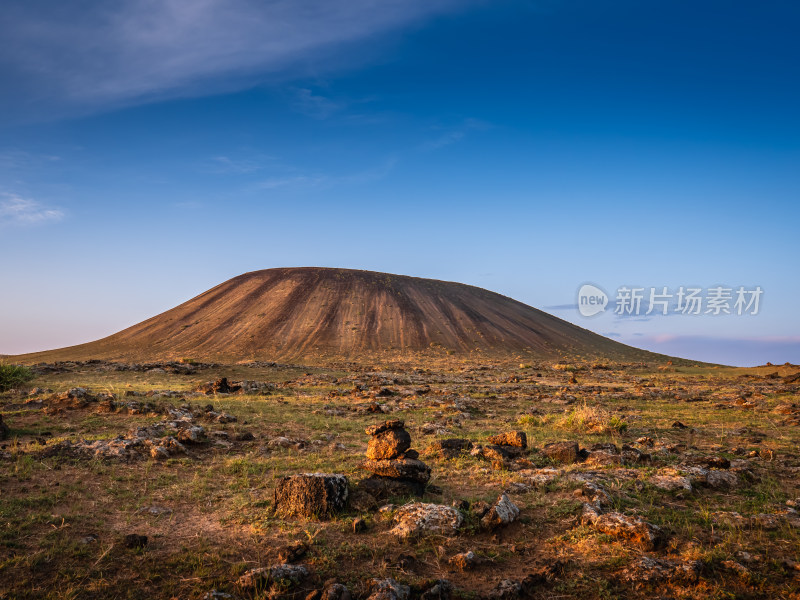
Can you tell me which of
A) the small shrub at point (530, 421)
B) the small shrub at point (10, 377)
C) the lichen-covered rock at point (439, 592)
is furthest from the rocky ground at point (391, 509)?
the small shrub at point (10, 377)

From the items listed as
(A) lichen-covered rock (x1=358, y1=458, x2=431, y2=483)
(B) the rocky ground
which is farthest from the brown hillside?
(A) lichen-covered rock (x1=358, y1=458, x2=431, y2=483)

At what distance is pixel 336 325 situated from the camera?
6719cm

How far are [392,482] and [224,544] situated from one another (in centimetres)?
299

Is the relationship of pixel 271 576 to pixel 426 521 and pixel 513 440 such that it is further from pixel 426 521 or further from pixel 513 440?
pixel 513 440

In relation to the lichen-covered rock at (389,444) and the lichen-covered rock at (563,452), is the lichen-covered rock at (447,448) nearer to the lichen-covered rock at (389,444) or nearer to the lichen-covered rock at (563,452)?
the lichen-covered rock at (389,444)

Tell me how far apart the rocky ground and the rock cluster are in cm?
3

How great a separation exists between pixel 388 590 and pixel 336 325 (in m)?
62.8

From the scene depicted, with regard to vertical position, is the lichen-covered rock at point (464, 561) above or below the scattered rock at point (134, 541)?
above

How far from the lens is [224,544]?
6.47 m

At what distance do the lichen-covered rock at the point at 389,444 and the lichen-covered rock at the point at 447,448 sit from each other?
1.47m

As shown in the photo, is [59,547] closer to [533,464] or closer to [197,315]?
[533,464]

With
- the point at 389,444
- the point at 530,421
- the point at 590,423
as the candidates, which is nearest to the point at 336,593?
the point at 389,444

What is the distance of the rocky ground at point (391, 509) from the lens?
5.44 meters

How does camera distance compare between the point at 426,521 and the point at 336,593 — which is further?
the point at 426,521
